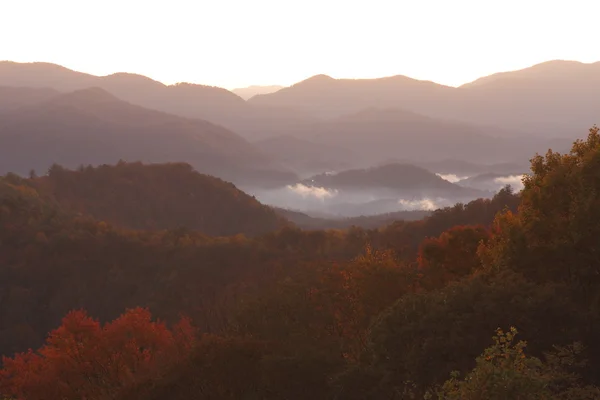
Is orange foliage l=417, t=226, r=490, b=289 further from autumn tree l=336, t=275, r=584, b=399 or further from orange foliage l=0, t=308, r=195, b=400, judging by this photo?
orange foliage l=0, t=308, r=195, b=400

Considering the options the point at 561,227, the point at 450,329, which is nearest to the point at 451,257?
the point at 561,227

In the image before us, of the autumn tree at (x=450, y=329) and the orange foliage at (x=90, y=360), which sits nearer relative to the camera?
the autumn tree at (x=450, y=329)

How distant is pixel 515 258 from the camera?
3503 centimetres

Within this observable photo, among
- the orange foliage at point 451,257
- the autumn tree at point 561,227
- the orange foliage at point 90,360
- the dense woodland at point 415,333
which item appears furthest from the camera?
the orange foliage at point 90,360

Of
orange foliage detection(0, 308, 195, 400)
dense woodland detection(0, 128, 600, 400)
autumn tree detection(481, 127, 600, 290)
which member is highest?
autumn tree detection(481, 127, 600, 290)

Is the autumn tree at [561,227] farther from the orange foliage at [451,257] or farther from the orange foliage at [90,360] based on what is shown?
the orange foliage at [90,360]

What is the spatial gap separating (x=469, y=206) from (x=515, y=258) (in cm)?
12124

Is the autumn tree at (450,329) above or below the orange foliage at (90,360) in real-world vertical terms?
above

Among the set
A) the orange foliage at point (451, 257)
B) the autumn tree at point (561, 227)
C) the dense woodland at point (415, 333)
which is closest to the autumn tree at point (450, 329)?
the dense woodland at point (415, 333)

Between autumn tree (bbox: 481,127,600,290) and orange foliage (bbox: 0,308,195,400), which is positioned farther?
orange foliage (bbox: 0,308,195,400)

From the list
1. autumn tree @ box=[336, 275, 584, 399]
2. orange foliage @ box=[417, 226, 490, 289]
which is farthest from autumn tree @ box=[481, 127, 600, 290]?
orange foliage @ box=[417, 226, 490, 289]

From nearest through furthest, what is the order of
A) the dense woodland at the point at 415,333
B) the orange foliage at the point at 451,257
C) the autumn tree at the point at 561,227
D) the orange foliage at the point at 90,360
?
the dense woodland at the point at 415,333 → the autumn tree at the point at 561,227 → the orange foliage at the point at 451,257 → the orange foliage at the point at 90,360

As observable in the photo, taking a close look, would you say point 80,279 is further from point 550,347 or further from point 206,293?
point 550,347

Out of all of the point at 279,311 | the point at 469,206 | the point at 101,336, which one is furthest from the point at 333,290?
the point at 469,206
